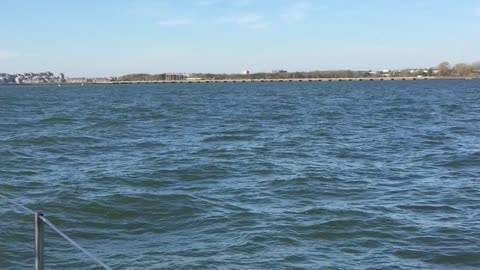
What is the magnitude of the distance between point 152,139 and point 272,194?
13.2 metres

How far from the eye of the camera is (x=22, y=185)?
14945 mm

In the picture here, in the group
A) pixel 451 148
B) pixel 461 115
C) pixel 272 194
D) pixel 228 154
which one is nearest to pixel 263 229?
pixel 272 194

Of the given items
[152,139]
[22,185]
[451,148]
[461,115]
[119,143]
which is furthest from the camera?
[461,115]

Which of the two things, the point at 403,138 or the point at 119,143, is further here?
the point at 403,138

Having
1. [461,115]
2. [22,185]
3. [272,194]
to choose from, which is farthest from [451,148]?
[461,115]

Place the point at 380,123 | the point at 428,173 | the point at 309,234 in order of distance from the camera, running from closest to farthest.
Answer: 1. the point at 309,234
2. the point at 428,173
3. the point at 380,123

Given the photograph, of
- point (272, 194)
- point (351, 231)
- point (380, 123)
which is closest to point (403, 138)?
point (380, 123)

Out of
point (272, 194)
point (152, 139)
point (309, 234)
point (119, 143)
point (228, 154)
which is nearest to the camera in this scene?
point (309, 234)

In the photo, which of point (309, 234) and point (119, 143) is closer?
point (309, 234)

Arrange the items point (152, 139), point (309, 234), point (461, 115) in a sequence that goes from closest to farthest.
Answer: point (309, 234), point (152, 139), point (461, 115)

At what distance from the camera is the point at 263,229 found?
10.6m

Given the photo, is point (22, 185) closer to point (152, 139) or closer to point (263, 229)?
point (263, 229)

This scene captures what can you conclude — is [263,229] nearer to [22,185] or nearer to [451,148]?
[22,185]

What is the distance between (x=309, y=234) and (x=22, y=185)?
8.51 meters
